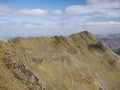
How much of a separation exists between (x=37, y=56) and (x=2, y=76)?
4444 inches

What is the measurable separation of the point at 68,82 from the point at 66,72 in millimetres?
14294

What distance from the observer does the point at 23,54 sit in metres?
182

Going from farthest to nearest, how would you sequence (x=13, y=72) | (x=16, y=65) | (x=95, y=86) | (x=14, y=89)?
(x=95, y=86)
(x=16, y=65)
(x=13, y=72)
(x=14, y=89)

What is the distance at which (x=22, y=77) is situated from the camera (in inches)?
3664

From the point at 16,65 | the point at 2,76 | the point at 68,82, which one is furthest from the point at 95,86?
the point at 2,76

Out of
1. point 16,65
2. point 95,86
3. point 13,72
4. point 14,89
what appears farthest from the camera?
point 95,86

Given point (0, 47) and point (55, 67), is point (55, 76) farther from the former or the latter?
point (0, 47)

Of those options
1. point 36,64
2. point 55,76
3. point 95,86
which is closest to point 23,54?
point 36,64

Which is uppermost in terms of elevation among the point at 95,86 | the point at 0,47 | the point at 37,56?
the point at 0,47

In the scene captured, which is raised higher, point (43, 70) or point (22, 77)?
point (22, 77)

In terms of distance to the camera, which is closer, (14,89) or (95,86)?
(14,89)

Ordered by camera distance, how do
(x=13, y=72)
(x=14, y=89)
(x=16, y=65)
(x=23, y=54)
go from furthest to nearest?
(x=23, y=54) → (x=16, y=65) → (x=13, y=72) → (x=14, y=89)

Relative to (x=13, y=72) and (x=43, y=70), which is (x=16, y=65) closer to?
(x=13, y=72)

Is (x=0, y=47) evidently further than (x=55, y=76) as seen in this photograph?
No
